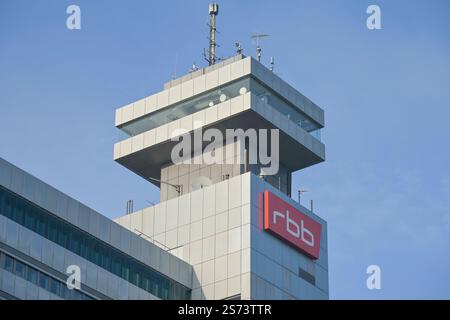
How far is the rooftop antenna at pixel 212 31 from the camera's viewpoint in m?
141

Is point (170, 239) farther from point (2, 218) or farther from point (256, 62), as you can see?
point (2, 218)

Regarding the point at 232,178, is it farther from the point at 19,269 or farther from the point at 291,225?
the point at 19,269

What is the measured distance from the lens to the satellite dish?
130m

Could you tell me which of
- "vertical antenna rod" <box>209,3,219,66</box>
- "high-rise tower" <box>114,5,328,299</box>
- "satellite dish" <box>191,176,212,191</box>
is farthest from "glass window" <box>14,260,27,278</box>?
"vertical antenna rod" <box>209,3,219,66</box>

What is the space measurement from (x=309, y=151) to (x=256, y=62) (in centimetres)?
1121

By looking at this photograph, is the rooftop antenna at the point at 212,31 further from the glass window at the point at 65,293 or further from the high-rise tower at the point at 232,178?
the glass window at the point at 65,293

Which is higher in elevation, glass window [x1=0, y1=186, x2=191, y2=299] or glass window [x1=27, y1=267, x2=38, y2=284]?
glass window [x1=0, y1=186, x2=191, y2=299]

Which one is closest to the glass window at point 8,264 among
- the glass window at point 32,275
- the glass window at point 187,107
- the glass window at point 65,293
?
the glass window at point 32,275

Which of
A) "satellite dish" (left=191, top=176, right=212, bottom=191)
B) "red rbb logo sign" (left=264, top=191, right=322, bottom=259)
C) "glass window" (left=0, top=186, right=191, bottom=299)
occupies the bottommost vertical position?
"glass window" (left=0, top=186, right=191, bottom=299)

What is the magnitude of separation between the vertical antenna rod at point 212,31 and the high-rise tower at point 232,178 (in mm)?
4674

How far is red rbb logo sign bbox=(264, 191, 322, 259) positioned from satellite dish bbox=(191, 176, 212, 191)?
9255 millimetres

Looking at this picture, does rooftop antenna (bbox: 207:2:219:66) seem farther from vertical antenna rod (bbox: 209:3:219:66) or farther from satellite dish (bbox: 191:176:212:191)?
satellite dish (bbox: 191:176:212:191)
